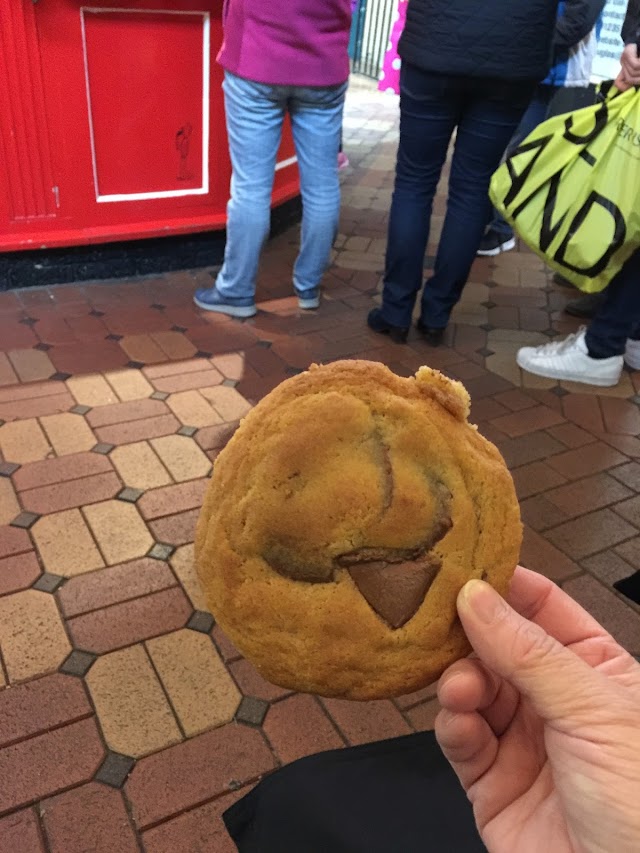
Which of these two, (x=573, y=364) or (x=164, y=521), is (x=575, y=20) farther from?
(x=164, y=521)

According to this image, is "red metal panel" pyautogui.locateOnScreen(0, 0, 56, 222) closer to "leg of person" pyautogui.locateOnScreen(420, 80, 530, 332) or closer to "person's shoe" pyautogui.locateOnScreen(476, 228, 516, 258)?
"leg of person" pyautogui.locateOnScreen(420, 80, 530, 332)

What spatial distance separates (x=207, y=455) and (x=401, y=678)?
6.08 ft

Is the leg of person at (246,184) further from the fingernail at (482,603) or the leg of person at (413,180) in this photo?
the fingernail at (482,603)

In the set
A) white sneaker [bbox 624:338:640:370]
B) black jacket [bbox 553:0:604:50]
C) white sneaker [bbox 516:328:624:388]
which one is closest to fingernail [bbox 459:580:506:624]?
white sneaker [bbox 516:328:624:388]

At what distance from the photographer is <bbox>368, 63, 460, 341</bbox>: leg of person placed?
3035 mm

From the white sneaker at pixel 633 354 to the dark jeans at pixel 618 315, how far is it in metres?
0.12

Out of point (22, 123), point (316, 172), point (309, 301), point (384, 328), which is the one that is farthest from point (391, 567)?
point (22, 123)

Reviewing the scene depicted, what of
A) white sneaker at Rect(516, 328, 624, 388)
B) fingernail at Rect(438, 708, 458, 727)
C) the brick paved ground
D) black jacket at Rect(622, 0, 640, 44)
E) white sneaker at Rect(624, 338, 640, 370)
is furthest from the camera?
white sneaker at Rect(624, 338, 640, 370)

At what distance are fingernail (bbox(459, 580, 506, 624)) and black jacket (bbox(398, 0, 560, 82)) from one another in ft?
8.32

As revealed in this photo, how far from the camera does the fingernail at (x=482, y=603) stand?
94 centimetres

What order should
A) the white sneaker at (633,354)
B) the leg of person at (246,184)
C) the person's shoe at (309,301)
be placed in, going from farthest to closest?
1. the person's shoe at (309,301)
2. the white sneaker at (633,354)
3. the leg of person at (246,184)

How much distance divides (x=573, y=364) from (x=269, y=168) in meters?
1.81

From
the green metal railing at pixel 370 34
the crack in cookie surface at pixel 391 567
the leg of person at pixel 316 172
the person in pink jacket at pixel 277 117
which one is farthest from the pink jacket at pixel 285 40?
the green metal railing at pixel 370 34

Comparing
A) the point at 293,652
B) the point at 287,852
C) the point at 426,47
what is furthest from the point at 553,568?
the point at 426,47
